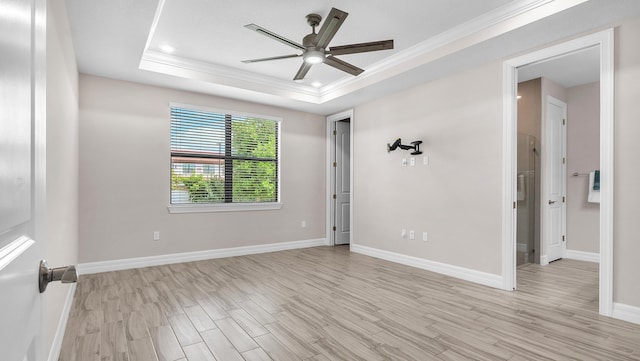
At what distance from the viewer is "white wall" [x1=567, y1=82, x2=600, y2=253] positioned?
505 centimetres

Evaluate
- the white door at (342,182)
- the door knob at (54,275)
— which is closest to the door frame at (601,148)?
the white door at (342,182)

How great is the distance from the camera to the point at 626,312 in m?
2.81

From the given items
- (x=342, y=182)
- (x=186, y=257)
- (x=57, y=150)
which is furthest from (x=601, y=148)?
(x=186, y=257)

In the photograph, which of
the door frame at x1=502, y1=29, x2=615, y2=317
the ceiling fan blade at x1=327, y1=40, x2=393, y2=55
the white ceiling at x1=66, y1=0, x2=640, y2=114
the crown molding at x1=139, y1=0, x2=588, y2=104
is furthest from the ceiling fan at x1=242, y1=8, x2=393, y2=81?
the door frame at x1=502, y1=29, x2=615, y2=317

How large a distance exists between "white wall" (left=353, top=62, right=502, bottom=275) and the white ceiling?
1.12 ft

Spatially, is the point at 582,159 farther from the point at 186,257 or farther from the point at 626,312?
the point at 186,257

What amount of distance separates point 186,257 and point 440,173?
3833 mm

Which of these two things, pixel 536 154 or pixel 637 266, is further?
pixel 536 154

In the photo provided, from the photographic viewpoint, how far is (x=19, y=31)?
584 millimetres

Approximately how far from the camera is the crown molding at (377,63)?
303 centimetres

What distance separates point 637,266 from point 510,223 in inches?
42.5

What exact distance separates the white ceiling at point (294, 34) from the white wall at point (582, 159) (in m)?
0.70

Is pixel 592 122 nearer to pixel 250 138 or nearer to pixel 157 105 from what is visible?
pixel 250 138

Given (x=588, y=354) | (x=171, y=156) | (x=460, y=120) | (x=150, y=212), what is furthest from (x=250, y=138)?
(x=588, y=354)
